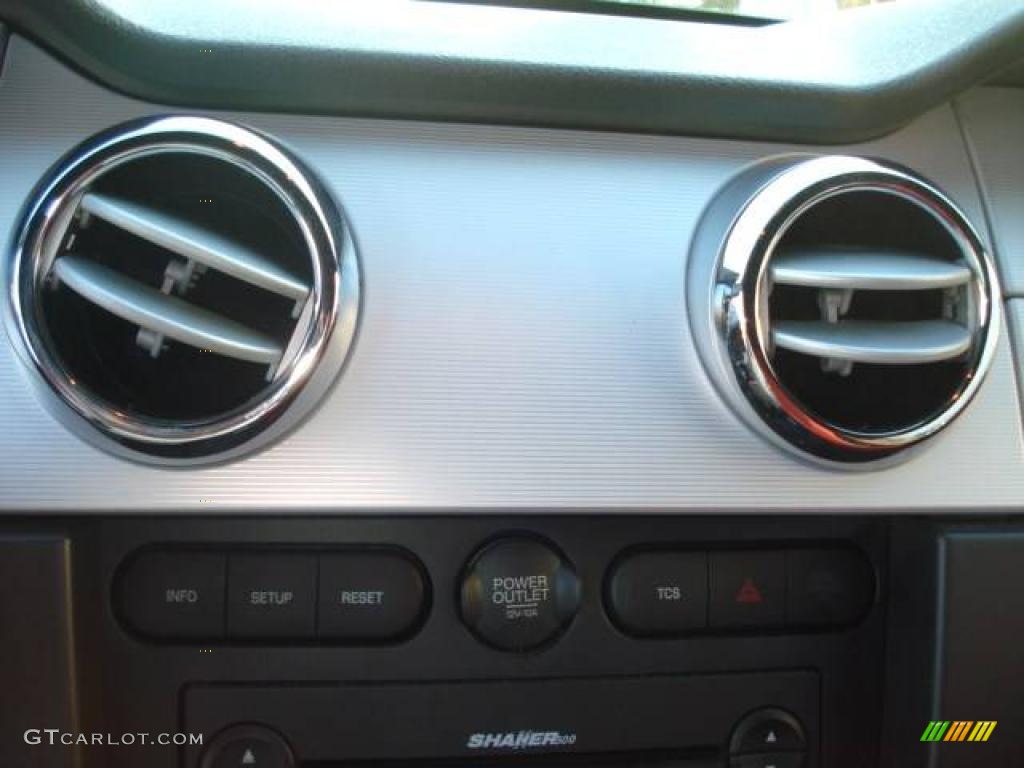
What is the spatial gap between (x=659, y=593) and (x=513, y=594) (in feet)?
0.39

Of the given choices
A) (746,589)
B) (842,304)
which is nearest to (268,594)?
(746,589)

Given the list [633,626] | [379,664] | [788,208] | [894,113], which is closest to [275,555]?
[379,664]

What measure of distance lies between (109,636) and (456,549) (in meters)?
0.27

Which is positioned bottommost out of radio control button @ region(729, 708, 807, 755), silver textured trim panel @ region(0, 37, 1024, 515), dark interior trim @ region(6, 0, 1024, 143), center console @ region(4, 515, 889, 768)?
radio control button @ region(729, 708, 807, 755)

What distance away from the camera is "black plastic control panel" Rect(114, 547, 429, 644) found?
25.9 inches

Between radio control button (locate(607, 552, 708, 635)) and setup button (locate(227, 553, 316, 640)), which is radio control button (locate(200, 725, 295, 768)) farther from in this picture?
radio control button (locate(607, 552, 708, 635))

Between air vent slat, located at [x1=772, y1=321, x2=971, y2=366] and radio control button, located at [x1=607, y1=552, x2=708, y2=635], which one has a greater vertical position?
air vent slat, located at [x1=772, y1=321, x2=971, y2=366]

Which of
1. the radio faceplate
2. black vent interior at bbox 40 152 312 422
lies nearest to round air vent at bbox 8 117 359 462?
black vent interior at bbox 40 152 312 422

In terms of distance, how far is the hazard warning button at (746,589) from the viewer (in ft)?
2.31

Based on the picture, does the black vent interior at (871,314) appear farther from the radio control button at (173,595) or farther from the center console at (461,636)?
the radio control button at (173,595)

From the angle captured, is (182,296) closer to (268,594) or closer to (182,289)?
(182,289)

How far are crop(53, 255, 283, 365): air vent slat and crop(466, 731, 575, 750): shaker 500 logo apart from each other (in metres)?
0.34

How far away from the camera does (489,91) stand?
2.06ft

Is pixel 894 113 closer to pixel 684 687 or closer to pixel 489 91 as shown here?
pixel 489 91
